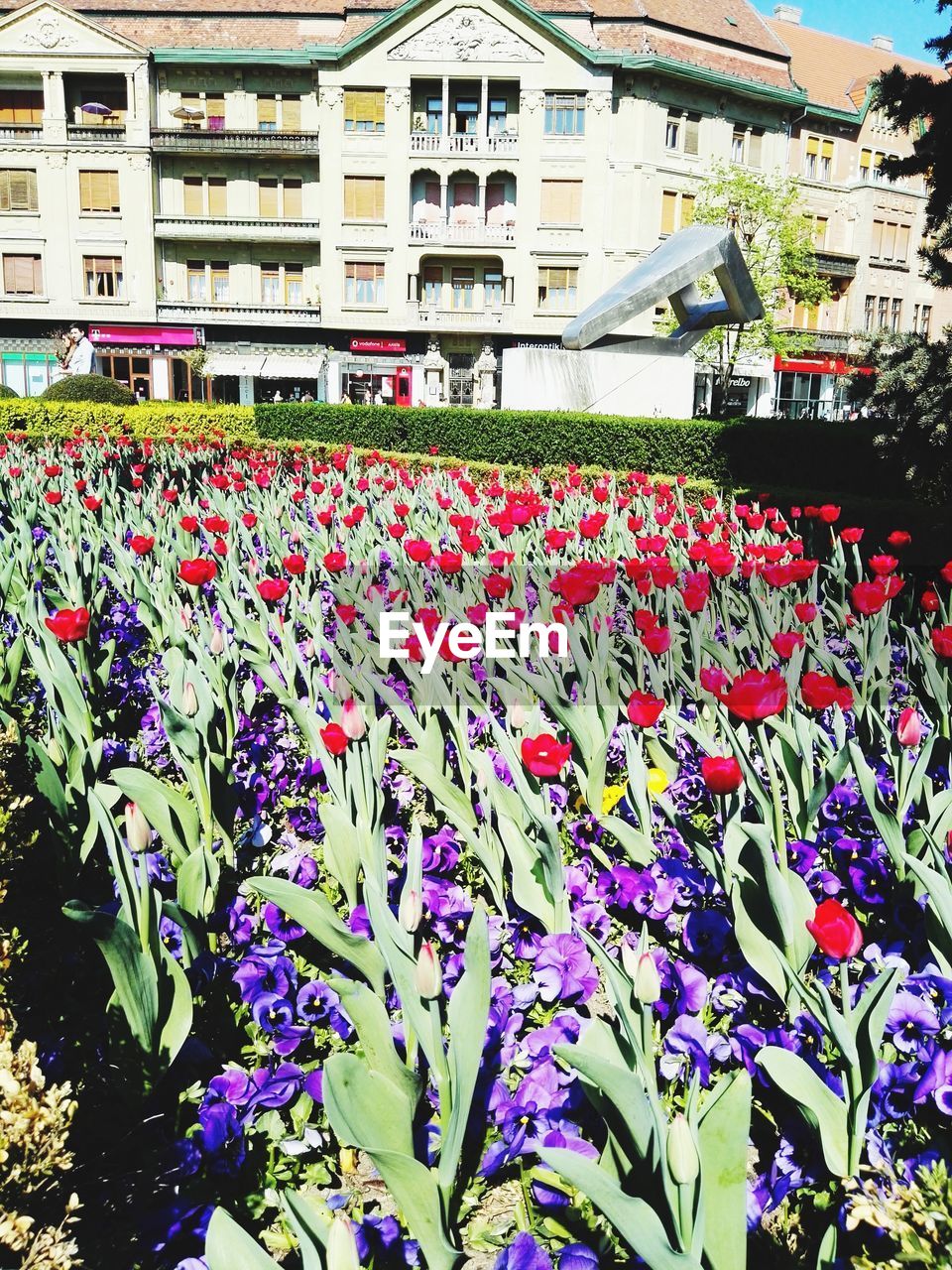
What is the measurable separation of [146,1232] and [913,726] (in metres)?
1.95

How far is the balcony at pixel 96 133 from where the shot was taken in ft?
116

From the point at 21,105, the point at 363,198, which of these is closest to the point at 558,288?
the point at 363,198

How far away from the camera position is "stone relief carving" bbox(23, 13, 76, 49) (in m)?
35.2

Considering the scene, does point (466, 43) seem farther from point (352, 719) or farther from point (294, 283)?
point (352, 719)

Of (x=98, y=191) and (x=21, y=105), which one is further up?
(x=21, y=105)

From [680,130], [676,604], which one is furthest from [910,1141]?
[680,130]

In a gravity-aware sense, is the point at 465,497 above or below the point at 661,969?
above

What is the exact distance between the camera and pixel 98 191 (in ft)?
118

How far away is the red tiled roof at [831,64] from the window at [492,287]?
1625 cm

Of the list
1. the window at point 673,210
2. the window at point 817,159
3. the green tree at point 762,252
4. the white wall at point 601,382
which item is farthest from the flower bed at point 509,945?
the window at point 817,159


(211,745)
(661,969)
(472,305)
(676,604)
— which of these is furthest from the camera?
(472,305)

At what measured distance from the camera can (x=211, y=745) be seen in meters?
2.87

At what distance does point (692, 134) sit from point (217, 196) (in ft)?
57.5

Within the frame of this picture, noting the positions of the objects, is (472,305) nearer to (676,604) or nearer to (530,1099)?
(676,604)
